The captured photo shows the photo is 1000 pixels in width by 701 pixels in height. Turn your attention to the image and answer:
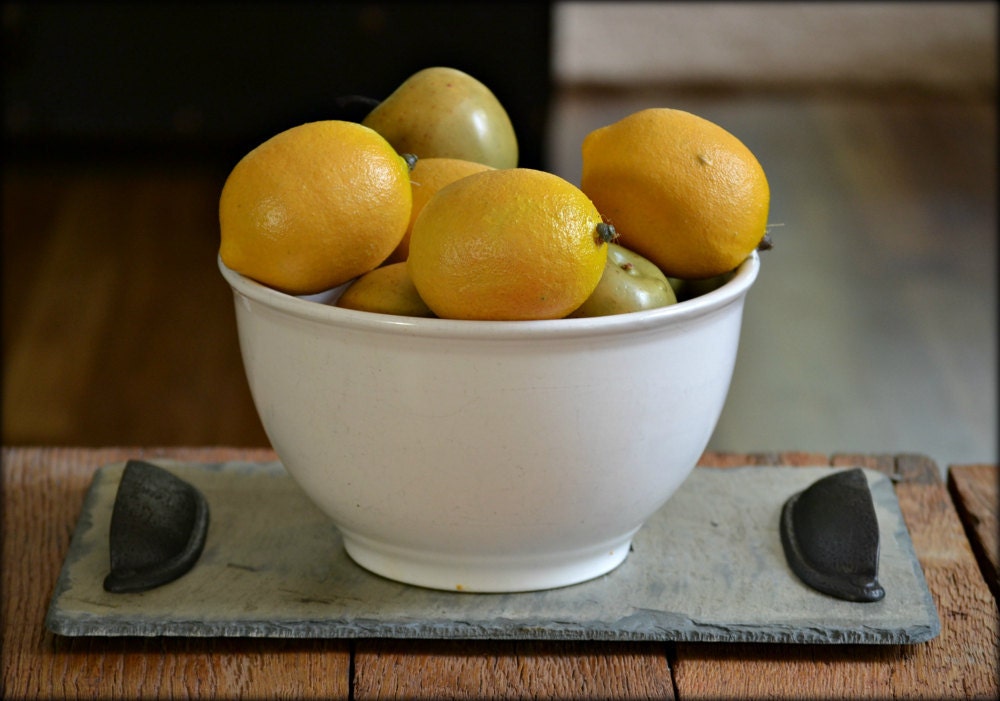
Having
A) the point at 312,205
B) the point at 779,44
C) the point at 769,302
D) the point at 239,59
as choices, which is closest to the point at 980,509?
the point at 312,205

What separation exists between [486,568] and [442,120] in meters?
0.23

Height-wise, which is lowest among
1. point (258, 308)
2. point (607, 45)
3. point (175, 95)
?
point (607, 45)

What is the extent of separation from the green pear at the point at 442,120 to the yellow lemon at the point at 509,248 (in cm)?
13

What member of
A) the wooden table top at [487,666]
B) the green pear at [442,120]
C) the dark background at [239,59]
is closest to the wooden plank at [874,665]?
the wooden table top at [487,666]

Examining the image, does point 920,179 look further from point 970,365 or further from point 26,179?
point 26,179

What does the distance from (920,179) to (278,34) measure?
137 cm

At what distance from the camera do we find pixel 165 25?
221cm

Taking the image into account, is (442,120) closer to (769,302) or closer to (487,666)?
(487,666)

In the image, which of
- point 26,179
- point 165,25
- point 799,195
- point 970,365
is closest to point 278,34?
point 165,25

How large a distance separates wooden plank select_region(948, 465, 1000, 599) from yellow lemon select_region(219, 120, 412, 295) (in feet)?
1.15

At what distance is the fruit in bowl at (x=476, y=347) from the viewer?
48 cm

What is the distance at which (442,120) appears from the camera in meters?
0.61

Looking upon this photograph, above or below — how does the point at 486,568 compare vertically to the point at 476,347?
below

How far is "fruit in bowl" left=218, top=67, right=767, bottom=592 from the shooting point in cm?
48
